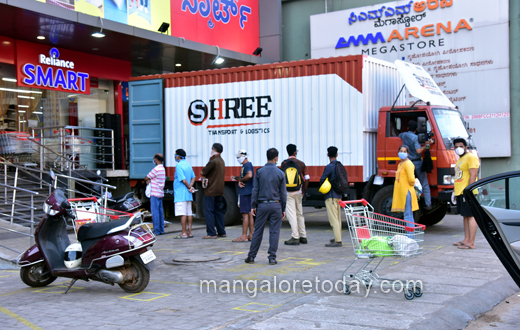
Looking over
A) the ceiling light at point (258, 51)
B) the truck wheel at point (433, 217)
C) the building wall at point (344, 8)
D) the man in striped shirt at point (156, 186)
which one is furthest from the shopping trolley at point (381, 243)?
the ceiling light at point (258, 51)

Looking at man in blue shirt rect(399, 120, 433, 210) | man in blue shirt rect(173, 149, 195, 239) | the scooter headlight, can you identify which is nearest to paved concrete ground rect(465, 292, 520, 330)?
the scooter headlight

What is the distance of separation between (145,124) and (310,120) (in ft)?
15.8

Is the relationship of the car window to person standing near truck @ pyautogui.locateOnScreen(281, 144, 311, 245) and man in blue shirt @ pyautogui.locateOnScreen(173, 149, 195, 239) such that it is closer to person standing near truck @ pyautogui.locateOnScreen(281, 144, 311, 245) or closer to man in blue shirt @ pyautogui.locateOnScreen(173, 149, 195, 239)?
person standing near truck @ pyautogui.locateOnScreen(281, 144, 311, 245)

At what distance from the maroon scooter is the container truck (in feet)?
20.6

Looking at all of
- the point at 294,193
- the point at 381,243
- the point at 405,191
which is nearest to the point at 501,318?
the point at 381,243

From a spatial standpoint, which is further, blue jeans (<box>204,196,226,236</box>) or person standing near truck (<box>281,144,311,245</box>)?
blue jeans (<box>204,196,226,236</box>)

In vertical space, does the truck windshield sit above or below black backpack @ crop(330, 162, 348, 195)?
above

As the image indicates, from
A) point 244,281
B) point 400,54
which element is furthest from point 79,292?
point 400,54

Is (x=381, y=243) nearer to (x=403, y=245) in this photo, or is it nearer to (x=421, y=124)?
(x=403, y=245)

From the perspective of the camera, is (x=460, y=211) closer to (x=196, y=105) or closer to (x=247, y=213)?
(x=247, y=213)

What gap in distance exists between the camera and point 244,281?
7.00 metres

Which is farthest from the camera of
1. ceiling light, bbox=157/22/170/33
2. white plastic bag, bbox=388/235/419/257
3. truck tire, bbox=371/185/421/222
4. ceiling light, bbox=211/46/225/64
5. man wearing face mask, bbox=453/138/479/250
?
ceiling light, bbox=211/46/225/64

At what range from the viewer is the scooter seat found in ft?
21.3

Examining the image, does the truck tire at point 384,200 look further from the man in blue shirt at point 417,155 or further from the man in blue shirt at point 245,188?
the man in blue shirt at point 245,188
